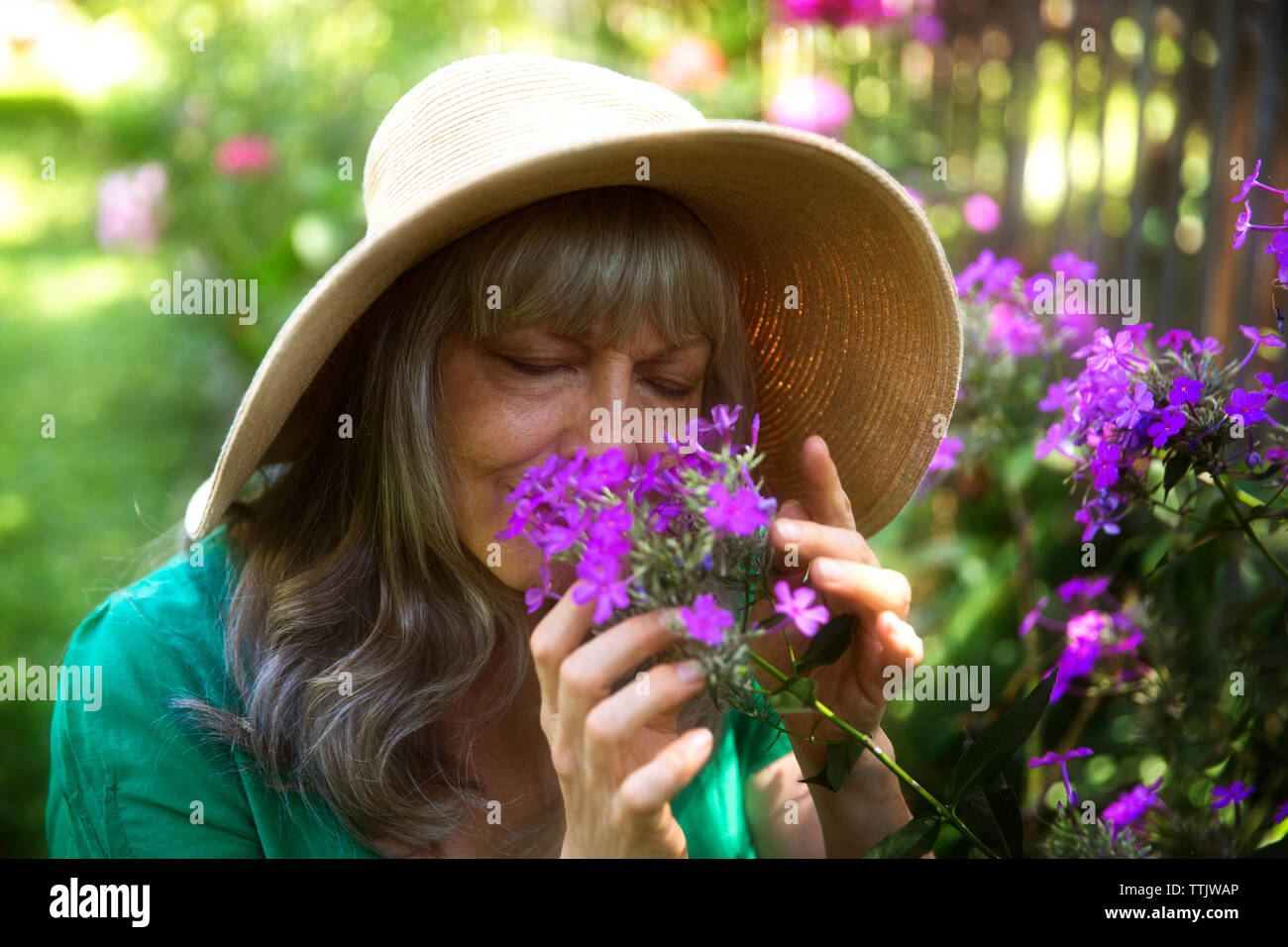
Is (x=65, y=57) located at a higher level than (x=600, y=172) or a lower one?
higher

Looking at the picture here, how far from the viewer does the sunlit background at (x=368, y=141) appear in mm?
2502

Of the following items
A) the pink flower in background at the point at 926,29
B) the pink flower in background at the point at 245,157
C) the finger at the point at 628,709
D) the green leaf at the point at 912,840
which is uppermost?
the pink flower in background at the point at 926,29

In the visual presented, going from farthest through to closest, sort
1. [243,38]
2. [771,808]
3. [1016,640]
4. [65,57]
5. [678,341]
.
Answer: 1. [65,57]
2. [243,38]
3. [1016,640]
4. [771,808]
5. [678,341]

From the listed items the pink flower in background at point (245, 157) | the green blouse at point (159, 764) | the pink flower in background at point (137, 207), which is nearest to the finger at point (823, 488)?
the green blouse at point (159, 764)

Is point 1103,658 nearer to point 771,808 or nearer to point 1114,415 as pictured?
point 771,808

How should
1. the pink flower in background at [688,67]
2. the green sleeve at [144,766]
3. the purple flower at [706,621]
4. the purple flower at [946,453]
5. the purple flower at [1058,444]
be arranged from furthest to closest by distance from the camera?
the pink flower in background at [688,67] → the purple flower at [946,453] → the green sleeve at [144,766] → the purple flower at [1058,444] → the purple flower at [706,621]

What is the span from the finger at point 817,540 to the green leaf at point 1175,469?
0.28 m

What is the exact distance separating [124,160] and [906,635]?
7.68m

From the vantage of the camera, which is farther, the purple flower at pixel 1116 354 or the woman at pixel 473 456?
the woman at pixel 473 456

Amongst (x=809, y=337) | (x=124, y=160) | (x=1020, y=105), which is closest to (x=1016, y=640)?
(x=809, y=337)

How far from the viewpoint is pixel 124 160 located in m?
7.32

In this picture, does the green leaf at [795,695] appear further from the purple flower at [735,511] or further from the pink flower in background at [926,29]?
the pink flower in background at [926,29]

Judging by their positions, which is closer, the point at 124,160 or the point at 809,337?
the point at 809,337

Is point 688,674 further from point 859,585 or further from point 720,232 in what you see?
point 720,232
